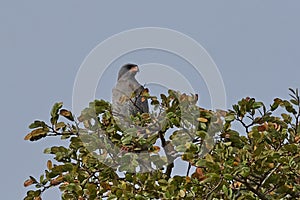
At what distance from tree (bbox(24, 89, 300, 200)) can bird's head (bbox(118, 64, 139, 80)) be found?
4.59 m

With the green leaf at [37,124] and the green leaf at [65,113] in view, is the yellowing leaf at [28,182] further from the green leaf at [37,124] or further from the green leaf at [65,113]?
the green leaf at [65,113]

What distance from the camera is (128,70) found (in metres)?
10.1

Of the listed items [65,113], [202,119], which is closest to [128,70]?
[65,113]

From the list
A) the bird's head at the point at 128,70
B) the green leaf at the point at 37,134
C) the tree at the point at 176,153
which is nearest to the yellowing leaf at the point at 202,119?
the tree at the point at 176,153

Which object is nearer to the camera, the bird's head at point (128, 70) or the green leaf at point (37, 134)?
the green leaf at point (37, 134)

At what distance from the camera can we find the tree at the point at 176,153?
187 inches

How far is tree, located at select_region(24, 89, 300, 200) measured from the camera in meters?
4.76

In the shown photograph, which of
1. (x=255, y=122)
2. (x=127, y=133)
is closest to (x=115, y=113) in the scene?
(x=127, y=133)

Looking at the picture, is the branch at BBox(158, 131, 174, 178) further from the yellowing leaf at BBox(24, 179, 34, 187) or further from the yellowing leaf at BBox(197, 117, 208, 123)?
the yellowing leaf at BBox(24, 179, 34, 187)

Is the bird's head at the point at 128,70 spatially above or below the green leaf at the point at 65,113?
above

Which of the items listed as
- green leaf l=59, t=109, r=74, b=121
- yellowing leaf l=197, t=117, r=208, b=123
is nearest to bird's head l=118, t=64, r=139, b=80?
green leaf l=59, t=109, r=74, b=121

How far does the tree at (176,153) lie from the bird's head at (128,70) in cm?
459

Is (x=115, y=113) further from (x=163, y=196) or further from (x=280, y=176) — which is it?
(x=280, y=176)

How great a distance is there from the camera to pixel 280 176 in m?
4.97
